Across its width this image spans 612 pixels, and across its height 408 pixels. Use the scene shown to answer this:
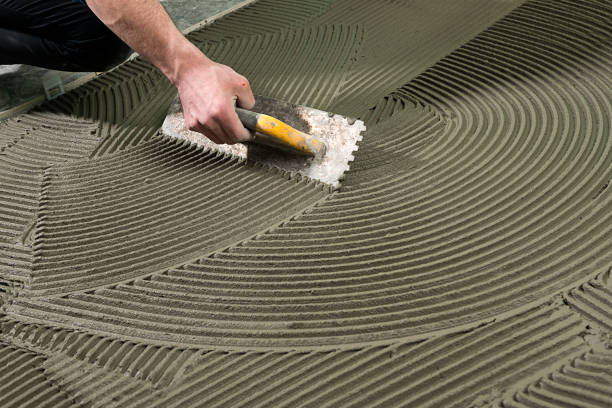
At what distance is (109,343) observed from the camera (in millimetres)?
1676

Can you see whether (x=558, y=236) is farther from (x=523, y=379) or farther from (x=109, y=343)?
(x=109, y=343)

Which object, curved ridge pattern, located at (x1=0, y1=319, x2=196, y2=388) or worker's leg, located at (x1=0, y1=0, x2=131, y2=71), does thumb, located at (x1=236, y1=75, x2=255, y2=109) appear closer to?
curved ridge pattern, located at (x1=0, y1=319, x2=196, y2=388)

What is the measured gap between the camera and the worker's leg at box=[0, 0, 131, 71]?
8.75 ft

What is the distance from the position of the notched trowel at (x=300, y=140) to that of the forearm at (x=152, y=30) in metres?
0.25

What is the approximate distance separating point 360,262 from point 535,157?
2.61ft

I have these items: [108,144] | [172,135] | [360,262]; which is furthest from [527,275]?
[108,144]

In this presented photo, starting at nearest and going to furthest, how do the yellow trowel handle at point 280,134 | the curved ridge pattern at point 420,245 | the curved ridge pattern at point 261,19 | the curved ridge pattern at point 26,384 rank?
the curved ridge pattern at point 26,384
the curved ridge pattern at point 420,245
the yellow trowel handle at point 280,134
the curved ridge pattern at point 261,19

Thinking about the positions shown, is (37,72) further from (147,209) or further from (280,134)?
(280,134)

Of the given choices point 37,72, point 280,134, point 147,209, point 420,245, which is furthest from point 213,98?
point 37,72

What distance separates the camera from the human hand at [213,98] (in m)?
1.89

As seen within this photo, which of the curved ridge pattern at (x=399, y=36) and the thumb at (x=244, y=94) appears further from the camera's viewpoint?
the curved ridge pattern at (x=399, y=36)

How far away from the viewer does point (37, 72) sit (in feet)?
9.93

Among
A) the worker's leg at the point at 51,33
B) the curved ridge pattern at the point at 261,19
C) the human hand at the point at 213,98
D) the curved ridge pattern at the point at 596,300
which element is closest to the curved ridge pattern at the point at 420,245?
the curved ridge pattern at the point at 596,300

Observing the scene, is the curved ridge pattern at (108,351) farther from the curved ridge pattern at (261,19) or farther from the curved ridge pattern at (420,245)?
the curved ridge pattern at (261,19)
